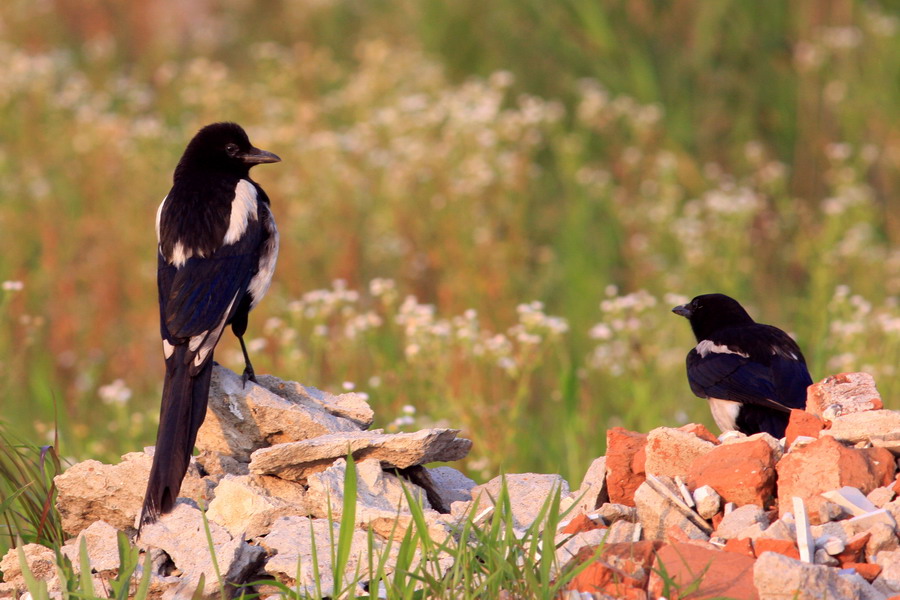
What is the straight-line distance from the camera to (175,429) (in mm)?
3963

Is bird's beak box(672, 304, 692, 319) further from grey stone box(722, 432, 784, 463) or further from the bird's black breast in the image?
the bird's black breast

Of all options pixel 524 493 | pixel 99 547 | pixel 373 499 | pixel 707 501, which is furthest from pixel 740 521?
pixel 99 547

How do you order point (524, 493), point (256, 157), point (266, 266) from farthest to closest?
point (256, 157), point (266, 266), point (524, 493)

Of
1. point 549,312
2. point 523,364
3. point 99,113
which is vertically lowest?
point 523,364

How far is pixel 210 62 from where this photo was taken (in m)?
14.4

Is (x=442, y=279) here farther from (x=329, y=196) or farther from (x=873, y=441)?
(x=873, y=441)

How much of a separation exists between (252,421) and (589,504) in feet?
4.18

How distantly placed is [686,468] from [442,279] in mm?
5067

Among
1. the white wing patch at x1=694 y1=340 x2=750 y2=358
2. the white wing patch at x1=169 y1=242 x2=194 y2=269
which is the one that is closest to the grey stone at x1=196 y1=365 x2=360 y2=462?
the white wing patch at x1=169 y1=242 x2=194 y2=269

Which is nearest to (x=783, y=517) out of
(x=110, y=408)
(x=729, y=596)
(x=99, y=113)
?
(x=729, y=596)

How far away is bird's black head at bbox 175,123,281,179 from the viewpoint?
5230mm

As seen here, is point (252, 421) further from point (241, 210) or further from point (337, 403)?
point (241, 210)

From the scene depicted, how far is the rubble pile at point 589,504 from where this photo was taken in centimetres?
319

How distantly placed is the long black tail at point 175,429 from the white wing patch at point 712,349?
2.20 meters
